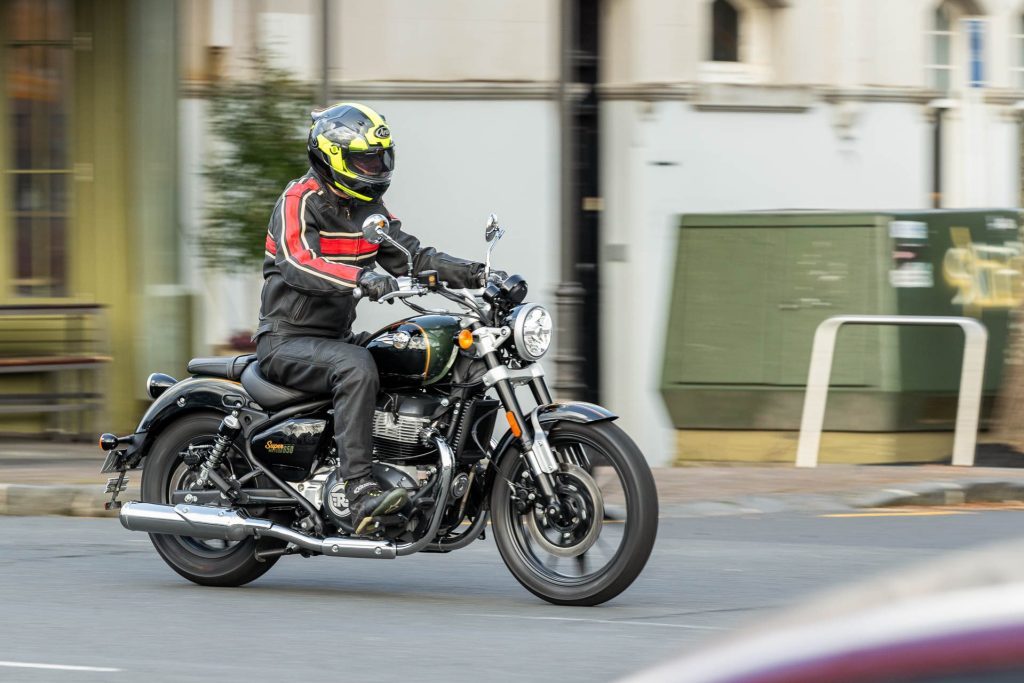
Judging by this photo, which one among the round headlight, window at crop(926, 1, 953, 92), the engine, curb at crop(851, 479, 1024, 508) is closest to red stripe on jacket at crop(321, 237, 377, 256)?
the engine

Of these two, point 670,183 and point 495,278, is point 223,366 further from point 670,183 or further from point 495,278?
point 670,183

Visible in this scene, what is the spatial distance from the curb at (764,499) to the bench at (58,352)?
2614 millimetres

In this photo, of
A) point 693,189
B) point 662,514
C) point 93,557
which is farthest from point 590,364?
point 93,557

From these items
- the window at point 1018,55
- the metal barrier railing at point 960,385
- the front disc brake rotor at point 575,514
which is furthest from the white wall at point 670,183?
the front disc brake rotor at point 575,514

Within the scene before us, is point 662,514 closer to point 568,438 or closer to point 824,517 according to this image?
point 824,517

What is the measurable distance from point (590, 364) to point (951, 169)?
4.30m

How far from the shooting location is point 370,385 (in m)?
6.45

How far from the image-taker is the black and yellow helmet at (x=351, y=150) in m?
6.55

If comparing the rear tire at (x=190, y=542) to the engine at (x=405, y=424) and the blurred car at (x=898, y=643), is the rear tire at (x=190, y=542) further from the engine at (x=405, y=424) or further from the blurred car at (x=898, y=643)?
the blurred car at (x=898, y=643)

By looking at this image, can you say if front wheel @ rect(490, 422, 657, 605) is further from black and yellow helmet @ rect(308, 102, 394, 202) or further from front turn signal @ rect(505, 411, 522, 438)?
black and yellow helmet @ rect(308, 102, 394, 202)

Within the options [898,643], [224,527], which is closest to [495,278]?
[224,527]

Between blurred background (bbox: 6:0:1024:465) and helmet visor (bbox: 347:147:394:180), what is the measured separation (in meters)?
4.83

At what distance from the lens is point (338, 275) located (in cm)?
645

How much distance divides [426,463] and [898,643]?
4.95 meters
